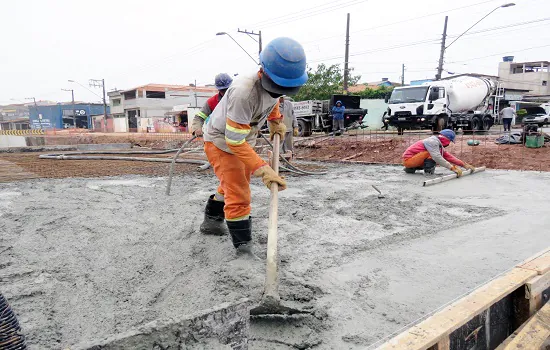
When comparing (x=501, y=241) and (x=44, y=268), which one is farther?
(x=501, y=241)

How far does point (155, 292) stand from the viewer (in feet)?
7.42

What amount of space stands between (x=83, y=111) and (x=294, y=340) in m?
59.3

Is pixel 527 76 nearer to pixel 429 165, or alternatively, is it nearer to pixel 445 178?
pixel 429 165

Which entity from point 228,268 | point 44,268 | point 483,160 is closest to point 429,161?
point 483,160

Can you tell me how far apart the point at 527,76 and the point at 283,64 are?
46293mm

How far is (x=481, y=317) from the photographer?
1705mm

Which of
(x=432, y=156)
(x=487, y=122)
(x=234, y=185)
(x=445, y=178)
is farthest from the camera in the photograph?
(x=487, y=122)

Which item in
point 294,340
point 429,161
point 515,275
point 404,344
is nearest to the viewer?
point 404,344

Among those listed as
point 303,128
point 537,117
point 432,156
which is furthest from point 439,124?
point 432,156

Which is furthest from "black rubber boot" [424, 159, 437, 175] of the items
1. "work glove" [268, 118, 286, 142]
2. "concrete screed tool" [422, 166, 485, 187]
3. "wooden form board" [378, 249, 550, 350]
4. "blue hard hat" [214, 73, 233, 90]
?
"wooden form board" [378, 249, 550, 350]

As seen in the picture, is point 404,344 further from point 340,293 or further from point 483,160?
point 483,160

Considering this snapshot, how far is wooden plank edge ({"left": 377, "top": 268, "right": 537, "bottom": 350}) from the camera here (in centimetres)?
138

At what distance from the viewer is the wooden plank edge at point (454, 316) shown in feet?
4.52

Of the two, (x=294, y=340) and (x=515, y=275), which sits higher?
(x=515, y=275)
